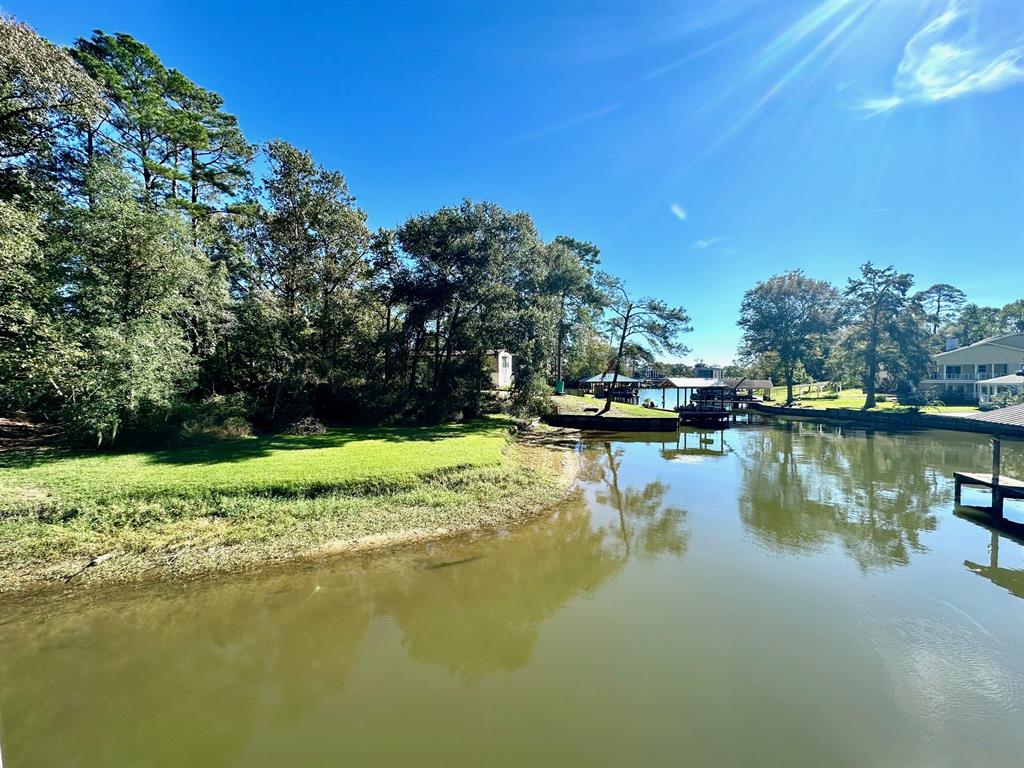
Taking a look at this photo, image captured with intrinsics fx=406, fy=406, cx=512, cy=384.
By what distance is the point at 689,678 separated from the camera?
438 centimetres

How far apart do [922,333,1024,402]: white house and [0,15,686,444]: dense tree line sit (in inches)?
1364

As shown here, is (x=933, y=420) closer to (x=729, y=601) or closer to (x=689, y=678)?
(x=729, y=601)

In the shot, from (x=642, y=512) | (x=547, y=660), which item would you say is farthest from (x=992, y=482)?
(x=547, y=660)

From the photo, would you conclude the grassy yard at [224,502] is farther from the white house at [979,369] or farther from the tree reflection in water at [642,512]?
the white house at [979,369]

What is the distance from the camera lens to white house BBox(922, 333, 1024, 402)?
30.8 metres

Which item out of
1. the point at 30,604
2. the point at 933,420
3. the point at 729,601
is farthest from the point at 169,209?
the point at 933,420

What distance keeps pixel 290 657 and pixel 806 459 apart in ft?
65.7

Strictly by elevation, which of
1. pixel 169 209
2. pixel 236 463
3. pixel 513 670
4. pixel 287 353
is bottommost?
pixel 513 670

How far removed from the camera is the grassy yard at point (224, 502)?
636 centimetres

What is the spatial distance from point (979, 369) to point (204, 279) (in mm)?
52864

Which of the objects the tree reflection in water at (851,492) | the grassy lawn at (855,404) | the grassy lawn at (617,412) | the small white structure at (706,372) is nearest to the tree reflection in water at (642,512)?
the tree reflection in water at (851,492)

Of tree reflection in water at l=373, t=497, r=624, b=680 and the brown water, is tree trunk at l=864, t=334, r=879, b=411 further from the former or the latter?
tree reflection in water at l=373, t=497, r=624, b=680

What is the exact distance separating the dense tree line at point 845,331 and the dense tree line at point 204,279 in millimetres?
25999

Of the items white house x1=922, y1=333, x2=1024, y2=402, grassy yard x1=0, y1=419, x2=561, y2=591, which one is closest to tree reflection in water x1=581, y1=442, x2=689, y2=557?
grassy yard x1=0, y1=419, x2=561, y2=591
